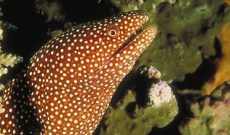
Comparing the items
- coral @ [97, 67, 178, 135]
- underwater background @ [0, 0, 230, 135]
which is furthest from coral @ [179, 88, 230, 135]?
coral @ [97, 67, 178, 135]

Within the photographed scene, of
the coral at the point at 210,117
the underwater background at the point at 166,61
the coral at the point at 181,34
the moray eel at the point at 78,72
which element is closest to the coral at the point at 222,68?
the underwater background at the point at 166,61

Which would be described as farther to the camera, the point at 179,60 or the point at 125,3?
the point at 179,60

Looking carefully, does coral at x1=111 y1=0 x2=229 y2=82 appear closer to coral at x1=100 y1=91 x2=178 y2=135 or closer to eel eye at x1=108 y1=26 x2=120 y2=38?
coral at x1=100 y1=91 x2=178 y2=135

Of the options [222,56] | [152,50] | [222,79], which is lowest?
[222,79]

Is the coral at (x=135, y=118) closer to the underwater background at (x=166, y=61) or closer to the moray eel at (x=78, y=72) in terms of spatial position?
the underwater background at (x=166, y=61)

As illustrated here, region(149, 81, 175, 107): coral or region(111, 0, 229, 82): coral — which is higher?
region(111, 0, 229, 82): coral

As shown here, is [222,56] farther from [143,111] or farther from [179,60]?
[143,111]

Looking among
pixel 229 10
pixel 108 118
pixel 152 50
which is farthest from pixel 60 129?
pixel 229 10
